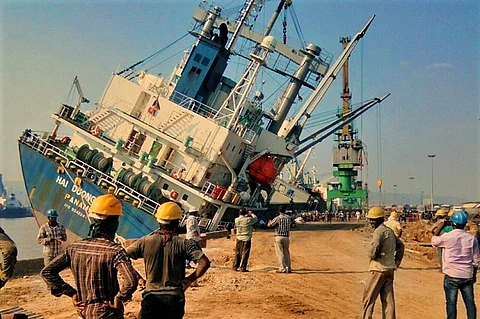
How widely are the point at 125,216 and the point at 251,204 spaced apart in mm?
8481

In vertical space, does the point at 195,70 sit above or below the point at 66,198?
above

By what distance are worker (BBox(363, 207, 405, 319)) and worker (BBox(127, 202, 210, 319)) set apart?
11.1ft

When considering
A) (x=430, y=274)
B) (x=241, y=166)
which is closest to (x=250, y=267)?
(x=430, y=274)

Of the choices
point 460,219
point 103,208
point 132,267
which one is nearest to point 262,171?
point 460,219

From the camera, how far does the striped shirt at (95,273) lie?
12.9 feet

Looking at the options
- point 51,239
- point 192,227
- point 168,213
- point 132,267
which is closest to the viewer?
point 132,267

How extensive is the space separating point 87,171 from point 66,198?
145 cm

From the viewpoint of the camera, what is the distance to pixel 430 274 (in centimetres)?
1431

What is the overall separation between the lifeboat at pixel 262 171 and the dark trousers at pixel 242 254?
1468 cm

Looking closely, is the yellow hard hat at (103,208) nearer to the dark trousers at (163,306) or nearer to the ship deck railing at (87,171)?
the dark trousers at (163,306)

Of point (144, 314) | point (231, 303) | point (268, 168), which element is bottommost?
point (144, 314)

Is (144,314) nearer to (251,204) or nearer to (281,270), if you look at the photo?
(281,270)

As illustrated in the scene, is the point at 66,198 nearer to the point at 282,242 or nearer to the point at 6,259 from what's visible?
the point at 282,242

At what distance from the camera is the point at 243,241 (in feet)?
39.6
